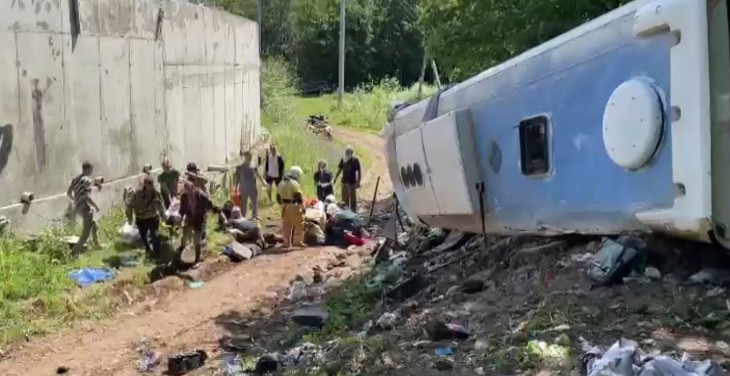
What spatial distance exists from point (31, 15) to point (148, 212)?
3.02 metres

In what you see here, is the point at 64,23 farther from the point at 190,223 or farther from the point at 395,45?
the point at 395,45

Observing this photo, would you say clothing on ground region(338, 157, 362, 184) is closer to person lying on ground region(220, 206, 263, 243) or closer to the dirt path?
person lying on ground region(220, 206, 263, 243)

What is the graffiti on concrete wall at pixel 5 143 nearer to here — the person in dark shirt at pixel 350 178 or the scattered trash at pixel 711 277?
the person in dark shirt at pixel 350 178

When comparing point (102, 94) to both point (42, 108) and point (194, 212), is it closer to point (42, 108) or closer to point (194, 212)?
point (42, 108)

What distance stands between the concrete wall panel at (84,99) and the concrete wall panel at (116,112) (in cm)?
19

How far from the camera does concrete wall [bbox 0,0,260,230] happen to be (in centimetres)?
1205

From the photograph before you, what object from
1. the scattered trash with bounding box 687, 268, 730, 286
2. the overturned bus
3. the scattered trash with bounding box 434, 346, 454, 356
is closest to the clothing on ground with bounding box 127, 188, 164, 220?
the overturned bus

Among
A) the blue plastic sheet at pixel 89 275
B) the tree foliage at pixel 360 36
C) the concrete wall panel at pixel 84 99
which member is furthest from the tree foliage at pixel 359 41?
the blue plastic sheet at pixel 89 275

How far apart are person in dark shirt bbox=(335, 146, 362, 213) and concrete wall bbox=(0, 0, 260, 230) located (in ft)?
10.3

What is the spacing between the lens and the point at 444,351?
6.23 meters

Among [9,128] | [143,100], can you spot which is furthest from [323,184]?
[9,128]

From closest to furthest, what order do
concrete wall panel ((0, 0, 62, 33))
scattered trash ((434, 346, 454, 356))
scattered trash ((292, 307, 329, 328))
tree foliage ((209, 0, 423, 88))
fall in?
scattered trash ((434, 346, 454, 356)) → scattered trash ((292, 307, 329, 328)) → concrete wall panel ((0, 0, 62, 33)) → tree foliage ((209, 0, 423, 88))

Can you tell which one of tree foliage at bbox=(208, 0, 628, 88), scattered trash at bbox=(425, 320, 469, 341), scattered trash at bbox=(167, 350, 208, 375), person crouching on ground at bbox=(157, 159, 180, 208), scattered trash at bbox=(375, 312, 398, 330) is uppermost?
tree foliage at bbox=(208, 0, 628, 88)

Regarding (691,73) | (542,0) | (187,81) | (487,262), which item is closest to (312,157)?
(187,81)
